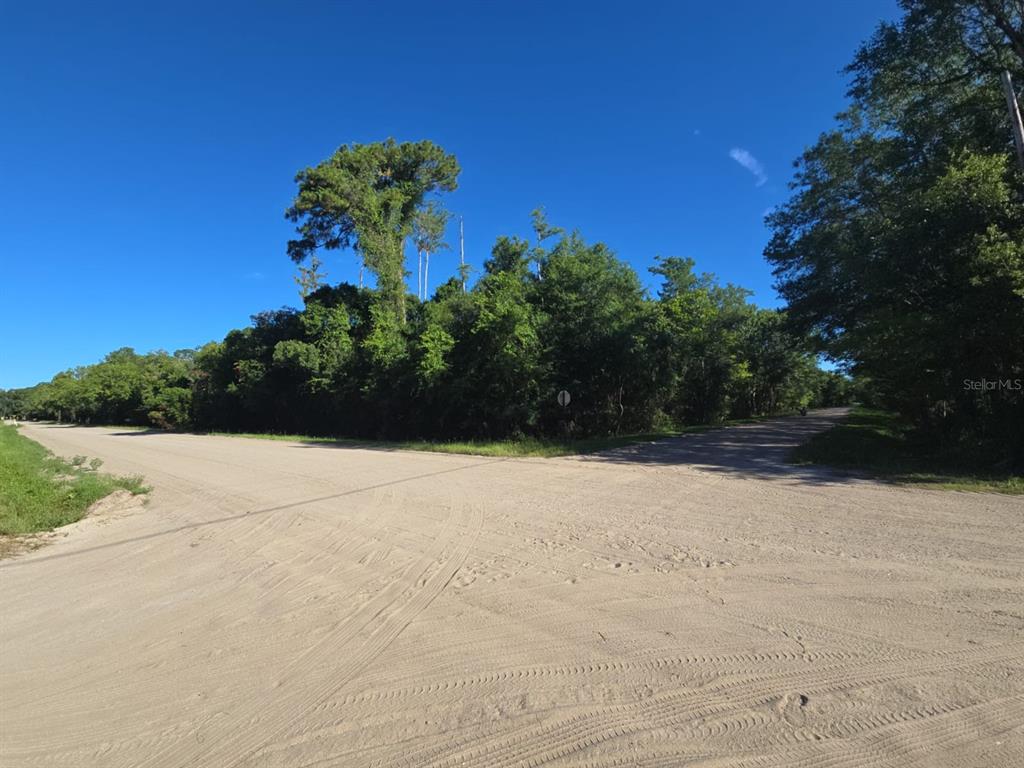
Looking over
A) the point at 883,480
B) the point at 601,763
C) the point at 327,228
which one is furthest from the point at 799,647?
the point at 327,228

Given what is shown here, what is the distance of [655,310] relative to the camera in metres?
25.8

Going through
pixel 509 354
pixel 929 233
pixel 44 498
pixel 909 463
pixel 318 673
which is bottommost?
pixel 318 673

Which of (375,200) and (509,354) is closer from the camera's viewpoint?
(509,354)

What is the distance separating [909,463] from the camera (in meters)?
12.1

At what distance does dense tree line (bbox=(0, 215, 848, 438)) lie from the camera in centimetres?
2423

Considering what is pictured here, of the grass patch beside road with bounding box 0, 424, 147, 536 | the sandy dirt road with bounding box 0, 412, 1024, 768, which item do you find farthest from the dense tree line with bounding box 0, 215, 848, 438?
the sandy dirt road with bounding box 0, 412, 1024, 768

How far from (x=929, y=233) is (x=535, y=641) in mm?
14484

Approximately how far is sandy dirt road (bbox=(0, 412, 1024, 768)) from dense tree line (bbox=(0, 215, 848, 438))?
16574 mm

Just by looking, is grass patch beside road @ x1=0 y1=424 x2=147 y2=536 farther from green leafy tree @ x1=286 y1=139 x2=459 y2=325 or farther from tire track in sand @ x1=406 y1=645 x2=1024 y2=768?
green leafy tree @ x1=286 y1=139 x2=459 y2=325

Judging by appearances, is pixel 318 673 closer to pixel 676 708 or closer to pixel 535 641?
pixel 535 641

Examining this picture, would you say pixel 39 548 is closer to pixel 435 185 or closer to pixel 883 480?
pixel 883 480

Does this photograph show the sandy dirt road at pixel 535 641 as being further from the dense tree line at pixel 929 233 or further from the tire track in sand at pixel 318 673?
the dense tree line at pixel 929 233

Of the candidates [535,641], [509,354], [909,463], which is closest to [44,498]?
[535,641]

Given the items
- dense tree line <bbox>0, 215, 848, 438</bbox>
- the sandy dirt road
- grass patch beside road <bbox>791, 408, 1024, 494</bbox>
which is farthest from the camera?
dense tree line <bbox>0, 215, 848, 438</bbox>
